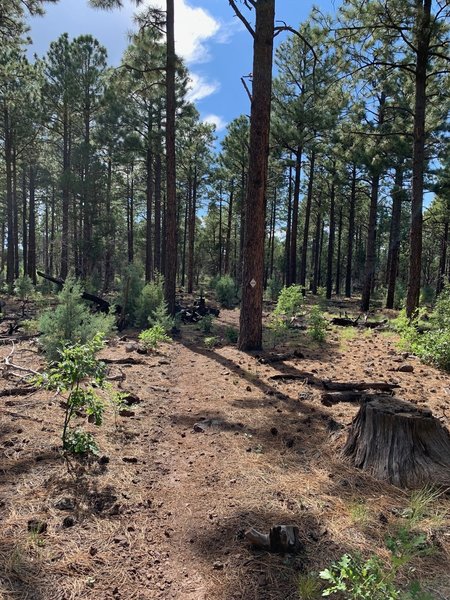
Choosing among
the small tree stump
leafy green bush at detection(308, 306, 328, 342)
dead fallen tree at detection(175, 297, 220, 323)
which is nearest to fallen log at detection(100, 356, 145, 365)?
leafy green bush at detection(308, 306, 328, 342)

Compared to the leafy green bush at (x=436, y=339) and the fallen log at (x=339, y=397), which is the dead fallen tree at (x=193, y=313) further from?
the fallen log at (x=339, y=397)

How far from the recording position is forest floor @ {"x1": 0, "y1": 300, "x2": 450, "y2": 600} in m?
2.11

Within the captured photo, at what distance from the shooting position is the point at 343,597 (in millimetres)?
1894

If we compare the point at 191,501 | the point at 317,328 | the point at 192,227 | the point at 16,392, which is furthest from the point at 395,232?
the point at 191,501

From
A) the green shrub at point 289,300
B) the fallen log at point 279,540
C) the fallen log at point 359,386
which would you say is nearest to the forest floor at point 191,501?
the fallen log at point 279,540

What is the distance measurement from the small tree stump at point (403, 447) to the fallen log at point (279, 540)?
1115mm

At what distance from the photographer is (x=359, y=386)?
A: 5.21m

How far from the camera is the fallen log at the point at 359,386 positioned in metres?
5.11

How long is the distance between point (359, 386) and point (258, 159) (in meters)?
4.65

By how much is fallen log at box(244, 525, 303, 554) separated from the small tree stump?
1115 mm

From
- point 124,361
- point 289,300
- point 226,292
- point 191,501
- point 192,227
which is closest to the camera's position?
point 191,501

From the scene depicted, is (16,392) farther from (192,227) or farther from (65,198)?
(192,227)

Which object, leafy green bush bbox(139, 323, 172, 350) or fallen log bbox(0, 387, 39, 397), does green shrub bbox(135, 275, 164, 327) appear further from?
fallen log bbox(0, 387, 39, 397)

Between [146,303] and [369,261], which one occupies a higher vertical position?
[369,261]
